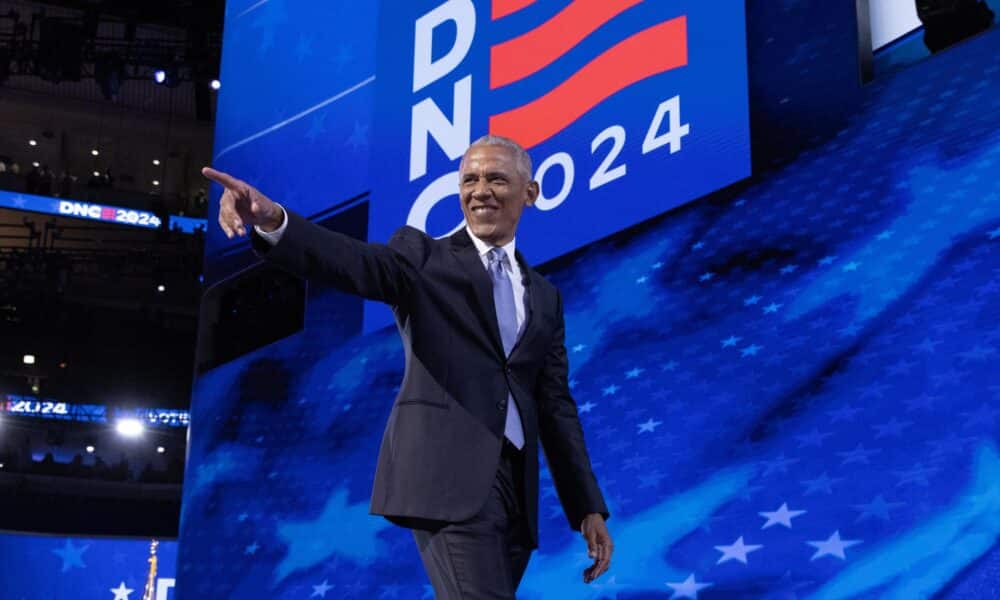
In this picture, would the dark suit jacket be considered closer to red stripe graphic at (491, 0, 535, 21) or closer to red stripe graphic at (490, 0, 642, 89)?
red stripe graphic at (490, 0, 642, 89)

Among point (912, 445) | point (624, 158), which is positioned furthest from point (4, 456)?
point (912, 445)

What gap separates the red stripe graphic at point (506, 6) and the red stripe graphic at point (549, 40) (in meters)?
0.16

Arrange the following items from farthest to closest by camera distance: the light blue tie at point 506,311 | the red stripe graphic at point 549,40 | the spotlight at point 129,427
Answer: the spotlight at point 129,427
the red stripe graphic at point 549,40
the light blue tie at point 506,311

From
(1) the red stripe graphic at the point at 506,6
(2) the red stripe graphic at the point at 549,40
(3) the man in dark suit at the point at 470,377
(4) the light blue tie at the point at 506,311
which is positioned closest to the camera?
(3) the man in dark suit at the point at 470,377

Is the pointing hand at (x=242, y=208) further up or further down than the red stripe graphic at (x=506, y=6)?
further down

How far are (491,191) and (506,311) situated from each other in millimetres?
222

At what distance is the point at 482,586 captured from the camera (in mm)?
1724

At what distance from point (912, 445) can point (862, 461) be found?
18 centimetres

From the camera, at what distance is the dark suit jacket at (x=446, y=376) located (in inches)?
68.8

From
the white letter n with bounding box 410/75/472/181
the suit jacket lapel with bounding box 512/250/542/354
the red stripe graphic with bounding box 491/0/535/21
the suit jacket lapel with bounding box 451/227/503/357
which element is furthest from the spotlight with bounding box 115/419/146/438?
the suit jacket lapel with bounding box 451/227/503/357

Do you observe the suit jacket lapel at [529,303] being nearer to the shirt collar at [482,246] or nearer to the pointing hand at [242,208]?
the shirt collar at [482,246]

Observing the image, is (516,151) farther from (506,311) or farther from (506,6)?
(506,6)

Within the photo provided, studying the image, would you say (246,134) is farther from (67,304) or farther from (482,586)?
(67,304)

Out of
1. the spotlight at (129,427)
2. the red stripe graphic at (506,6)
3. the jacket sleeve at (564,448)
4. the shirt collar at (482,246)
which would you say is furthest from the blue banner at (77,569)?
the spotlight at (129,427)
